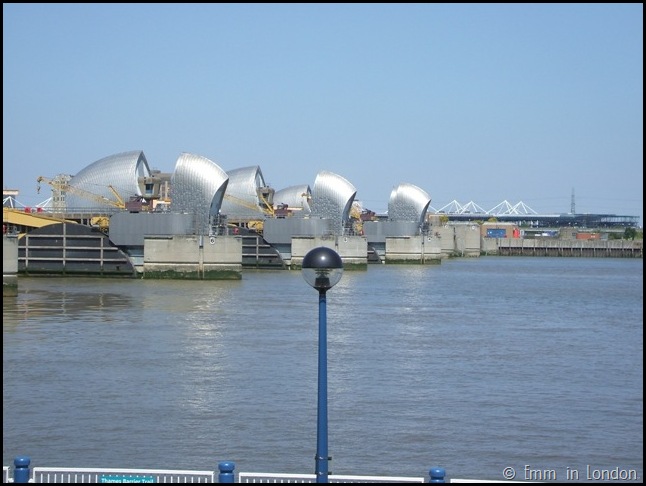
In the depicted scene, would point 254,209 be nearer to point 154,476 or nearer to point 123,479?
point 154,476

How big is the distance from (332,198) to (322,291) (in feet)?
195

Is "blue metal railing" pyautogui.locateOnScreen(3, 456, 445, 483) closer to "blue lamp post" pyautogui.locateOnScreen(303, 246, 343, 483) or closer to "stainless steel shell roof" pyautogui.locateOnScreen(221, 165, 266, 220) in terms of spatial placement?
"blue lamp post" pyautogui.locateOnScreen(303, 246, 343, 483)

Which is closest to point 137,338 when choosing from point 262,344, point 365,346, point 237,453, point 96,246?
point 262,344

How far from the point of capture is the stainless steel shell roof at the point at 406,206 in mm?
82562

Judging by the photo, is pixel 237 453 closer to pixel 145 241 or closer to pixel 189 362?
pixel 189 362

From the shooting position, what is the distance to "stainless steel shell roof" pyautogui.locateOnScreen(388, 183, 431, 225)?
82562 mm

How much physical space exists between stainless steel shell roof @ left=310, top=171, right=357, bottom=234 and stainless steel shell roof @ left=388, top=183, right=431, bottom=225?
14239mm

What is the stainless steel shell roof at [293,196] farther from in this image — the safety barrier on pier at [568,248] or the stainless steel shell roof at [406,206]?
the safety barrier on pier at [568,248]

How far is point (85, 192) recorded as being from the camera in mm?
61812

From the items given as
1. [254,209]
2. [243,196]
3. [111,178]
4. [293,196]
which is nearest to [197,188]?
[111,178]

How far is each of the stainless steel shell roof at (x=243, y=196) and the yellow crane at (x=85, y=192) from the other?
Result: 11.7 metres

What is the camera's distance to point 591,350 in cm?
2491

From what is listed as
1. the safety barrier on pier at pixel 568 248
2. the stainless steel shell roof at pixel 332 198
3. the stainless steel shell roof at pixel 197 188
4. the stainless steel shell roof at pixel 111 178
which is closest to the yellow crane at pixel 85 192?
the stainless steel shell roof at pixel 111 178

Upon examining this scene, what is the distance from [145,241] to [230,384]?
1170 inches
